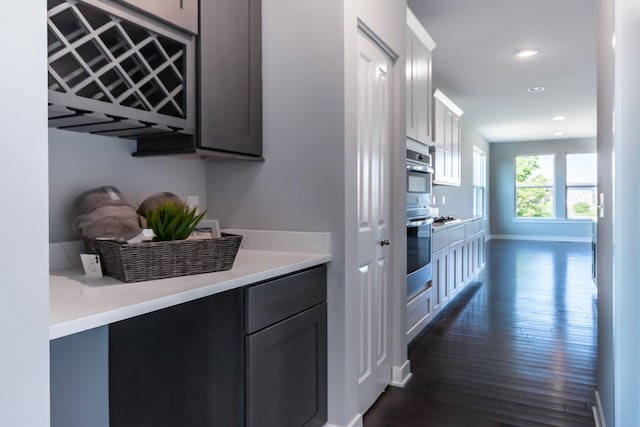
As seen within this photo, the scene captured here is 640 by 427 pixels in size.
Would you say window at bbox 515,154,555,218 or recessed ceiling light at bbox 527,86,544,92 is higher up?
recessed ceiling light at bbox 527,86,544,92

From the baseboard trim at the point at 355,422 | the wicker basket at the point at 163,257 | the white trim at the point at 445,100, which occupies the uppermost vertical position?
the white trim at the point at 445,100

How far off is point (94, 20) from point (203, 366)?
1.21 metres

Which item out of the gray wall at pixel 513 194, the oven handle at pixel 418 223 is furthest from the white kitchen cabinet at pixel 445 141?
the gray wall at pixel 513 194

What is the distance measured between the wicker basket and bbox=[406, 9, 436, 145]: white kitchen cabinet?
Answer: 1842mm

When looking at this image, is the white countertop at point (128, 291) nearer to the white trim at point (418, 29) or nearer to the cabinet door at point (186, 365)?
the cabinet door at point (186, 365)

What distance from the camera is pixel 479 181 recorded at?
988 centimetres

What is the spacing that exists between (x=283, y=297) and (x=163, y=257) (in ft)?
1.54

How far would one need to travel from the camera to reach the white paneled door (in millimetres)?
2154

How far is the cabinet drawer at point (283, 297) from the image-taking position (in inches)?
59.1

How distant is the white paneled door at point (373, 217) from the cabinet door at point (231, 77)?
0.50 metres

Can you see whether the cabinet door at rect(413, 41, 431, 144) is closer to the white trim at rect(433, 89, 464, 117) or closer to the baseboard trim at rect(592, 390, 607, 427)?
the white trim at rect(433, 89, 464, 117)

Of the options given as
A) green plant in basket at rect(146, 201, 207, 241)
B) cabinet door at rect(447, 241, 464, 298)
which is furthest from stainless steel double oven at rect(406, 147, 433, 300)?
green plant in basket at rect(146, 201, 207, 241)

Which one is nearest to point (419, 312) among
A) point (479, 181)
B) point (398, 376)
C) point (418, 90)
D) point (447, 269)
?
point (398, 376)

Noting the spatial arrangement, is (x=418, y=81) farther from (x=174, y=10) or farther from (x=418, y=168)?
(x=174, y=10)
